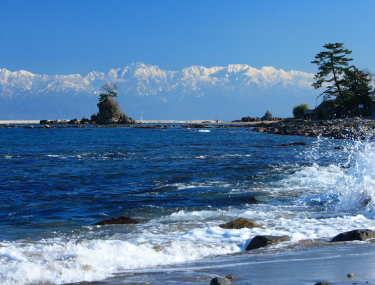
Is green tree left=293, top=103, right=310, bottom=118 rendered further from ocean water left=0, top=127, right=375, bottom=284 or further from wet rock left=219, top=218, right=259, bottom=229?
wet rock left=219, top=218, right=259, bottom=229

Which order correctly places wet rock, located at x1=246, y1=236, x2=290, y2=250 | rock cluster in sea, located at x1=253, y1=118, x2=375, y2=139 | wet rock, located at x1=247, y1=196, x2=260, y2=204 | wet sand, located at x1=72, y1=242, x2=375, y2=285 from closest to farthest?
wet sand, located at x1=72, y1=242, x2=375, y2=285 < wet rock, located at x1=246, y1=236, x2=290, y2=250 < wet rock, located at x1=247, y1=196, x2=260, y2=204 < rock cluster in sea, located at x1=253, y1=118, x2=375, y2=139

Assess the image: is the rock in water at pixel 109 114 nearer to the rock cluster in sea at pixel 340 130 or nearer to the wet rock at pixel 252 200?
the rock cluster in sea at pixel 340 130

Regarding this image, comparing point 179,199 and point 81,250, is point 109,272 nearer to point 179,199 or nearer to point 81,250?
point 81,250

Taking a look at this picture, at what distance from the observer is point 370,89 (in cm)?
5684

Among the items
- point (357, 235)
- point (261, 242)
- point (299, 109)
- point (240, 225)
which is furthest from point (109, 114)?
point (357, 235)

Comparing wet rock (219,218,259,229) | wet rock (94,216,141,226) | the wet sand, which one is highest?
the wet sand

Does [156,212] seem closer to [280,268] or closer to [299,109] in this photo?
[280,268]

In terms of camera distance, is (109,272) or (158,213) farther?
(158,213)

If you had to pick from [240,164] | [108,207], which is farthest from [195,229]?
[240,164]

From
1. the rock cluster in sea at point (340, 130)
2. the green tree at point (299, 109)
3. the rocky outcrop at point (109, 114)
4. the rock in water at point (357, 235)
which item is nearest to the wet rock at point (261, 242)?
the rock in water at point (357, 235)

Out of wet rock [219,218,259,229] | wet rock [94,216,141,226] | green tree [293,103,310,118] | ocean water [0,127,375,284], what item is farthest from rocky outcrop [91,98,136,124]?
wet rock [219,218,259,229]

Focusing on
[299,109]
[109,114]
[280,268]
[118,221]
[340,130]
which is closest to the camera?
[280,268]

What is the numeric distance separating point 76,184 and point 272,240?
32.7 feet

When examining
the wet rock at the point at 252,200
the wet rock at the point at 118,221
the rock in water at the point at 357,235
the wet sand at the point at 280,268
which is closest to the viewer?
the wet sand at the point at 280,268
